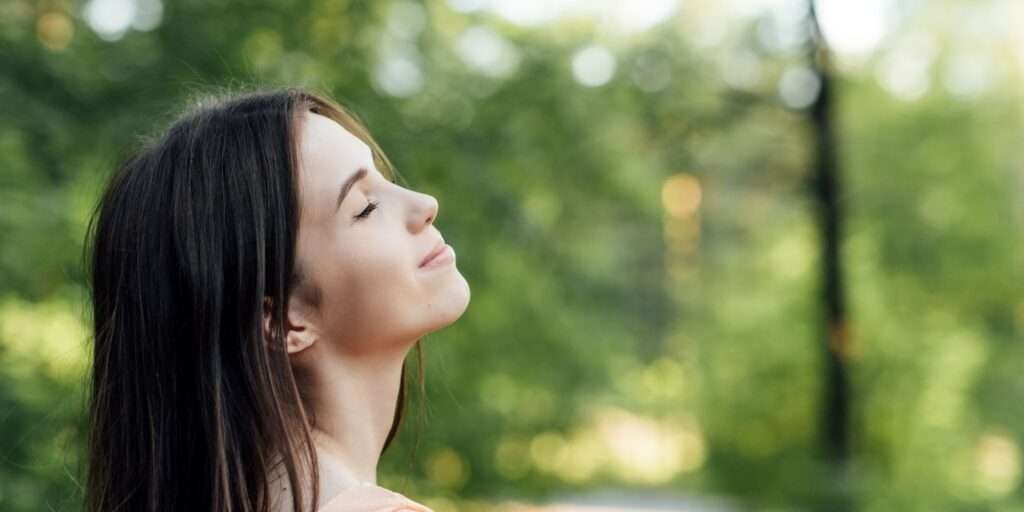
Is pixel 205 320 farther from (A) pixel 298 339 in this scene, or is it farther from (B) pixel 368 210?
(B) pixel 368 210

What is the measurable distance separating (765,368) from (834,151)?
217 centimetres

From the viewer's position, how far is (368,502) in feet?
4.74

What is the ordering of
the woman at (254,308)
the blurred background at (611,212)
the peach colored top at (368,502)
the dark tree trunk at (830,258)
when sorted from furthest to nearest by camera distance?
the dark tree trunk at (830,258) → the blurred background at (611,212) → the woman at (254,308) → the peach colored top at (368,502)

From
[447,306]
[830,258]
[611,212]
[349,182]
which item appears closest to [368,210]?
[349,182]

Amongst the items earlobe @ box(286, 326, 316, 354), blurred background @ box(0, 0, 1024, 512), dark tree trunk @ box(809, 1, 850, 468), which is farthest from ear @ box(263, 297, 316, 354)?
dark tree trunk @ box(809, 1, 850, 468)

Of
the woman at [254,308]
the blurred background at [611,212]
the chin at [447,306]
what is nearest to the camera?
the woman at [254,308]

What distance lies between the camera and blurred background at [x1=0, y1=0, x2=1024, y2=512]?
4836 millimetres

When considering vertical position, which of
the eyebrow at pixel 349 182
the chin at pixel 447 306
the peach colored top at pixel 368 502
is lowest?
the peach colored top at pixel 368 502

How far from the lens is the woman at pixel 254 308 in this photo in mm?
1538

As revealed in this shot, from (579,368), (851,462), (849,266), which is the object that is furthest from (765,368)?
(579,368)

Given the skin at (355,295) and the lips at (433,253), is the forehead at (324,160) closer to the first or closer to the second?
the skin at (355,295)

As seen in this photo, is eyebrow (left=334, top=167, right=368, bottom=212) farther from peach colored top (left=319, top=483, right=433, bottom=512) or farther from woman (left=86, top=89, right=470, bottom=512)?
peach colored top (left=319, top=483, right=433, bottom=512)

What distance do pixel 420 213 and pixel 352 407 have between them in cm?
25

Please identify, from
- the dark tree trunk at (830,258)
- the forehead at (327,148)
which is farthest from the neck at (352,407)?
Result: the dark tree trunk at (830,258)
